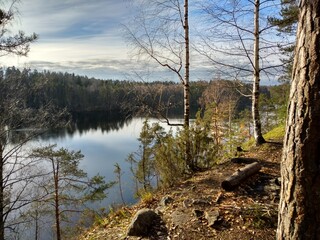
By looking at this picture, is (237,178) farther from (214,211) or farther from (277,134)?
(277,134)

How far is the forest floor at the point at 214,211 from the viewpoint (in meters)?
3.48

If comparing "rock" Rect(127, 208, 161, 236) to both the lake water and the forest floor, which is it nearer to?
the forest floor

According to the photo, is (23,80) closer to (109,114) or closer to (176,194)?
(176,194)

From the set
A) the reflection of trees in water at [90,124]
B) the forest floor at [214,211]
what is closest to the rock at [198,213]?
the forest floor at [214,211]

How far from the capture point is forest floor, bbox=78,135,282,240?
3.48m

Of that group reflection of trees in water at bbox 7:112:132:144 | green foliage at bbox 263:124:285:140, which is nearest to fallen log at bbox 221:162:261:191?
green foliage at bbox 263:124:285:140

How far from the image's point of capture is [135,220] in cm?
391

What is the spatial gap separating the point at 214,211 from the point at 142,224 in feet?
3.27

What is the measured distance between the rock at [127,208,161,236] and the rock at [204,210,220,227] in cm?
71

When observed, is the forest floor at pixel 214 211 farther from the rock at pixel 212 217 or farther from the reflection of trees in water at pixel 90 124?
the reflection of trees in water at pixel 90 124

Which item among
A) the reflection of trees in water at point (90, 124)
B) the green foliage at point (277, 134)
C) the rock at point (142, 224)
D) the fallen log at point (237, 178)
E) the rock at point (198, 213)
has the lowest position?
the reflection of trees in water at point (90, 124)

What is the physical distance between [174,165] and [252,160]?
5.56ft

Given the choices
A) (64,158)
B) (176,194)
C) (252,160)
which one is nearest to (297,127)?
(176,194)

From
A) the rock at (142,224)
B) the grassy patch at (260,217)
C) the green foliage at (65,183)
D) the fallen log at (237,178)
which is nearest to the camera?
the grassy patch at (260,217)
